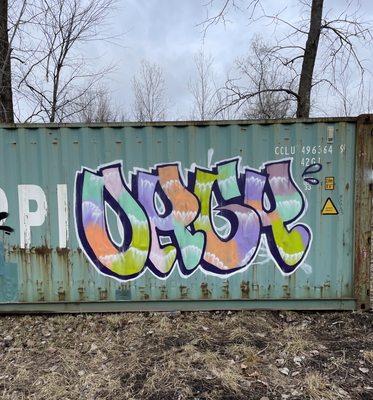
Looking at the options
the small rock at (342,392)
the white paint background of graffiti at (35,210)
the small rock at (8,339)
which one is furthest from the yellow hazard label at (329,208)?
the small rock at (8,339)

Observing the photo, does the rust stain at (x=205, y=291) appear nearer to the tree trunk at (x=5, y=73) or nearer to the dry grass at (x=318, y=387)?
the dry grass at (x=318, y=387)

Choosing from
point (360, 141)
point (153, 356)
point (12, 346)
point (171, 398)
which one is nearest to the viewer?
point (171, 398)

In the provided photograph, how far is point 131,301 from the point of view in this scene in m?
4.80

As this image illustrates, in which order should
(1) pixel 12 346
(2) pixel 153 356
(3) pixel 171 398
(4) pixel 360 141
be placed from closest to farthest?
(3) pixel 171 398
(2) pixel 153 356
(1) pixel 12 346
(4) pixel 360 141

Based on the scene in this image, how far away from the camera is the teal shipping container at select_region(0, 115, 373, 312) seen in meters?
4.65

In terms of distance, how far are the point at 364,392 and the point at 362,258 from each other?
1.81 metres

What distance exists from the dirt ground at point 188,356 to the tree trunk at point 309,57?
738cm

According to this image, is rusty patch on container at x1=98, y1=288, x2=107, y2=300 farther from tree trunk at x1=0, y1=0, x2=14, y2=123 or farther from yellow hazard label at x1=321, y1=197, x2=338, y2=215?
tree trunk at x1=0, y1=0, x2=14, y2=123

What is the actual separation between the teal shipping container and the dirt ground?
257 mm

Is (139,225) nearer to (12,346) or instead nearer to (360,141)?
(12,346)

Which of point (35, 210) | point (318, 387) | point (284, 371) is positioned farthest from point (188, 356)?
point (35, 210)

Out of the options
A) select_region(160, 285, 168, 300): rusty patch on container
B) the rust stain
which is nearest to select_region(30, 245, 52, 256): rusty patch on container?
select_region(160, 285, 168, 300): rusty patch on container

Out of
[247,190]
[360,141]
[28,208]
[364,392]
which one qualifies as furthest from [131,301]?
[360,141]

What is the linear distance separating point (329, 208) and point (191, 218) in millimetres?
1758
